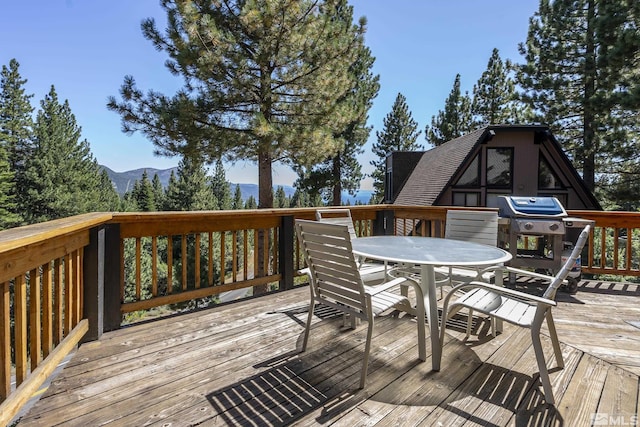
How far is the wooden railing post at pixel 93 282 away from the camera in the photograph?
2453mm

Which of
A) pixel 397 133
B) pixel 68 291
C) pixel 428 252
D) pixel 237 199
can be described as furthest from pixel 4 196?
pixel 237 199

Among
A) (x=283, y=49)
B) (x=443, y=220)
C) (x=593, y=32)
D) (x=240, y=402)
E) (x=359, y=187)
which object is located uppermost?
(x=593, y=32)

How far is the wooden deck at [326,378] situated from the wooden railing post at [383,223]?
220cm

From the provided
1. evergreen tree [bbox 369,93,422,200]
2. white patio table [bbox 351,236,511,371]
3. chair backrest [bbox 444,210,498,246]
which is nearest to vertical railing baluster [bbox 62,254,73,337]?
white patio table [bbox 351,236,511,371]

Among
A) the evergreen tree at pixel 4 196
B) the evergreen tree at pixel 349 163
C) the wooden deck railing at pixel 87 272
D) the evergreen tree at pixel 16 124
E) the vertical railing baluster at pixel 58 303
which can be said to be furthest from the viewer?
the evergreen tree at pixel 16 124

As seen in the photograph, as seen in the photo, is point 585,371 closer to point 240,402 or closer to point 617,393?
point 617,393

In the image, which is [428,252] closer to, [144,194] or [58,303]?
[58,303]

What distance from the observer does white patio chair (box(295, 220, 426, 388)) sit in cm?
192

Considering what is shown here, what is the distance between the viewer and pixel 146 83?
24.2ft

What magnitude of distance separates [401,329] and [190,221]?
7.08ft

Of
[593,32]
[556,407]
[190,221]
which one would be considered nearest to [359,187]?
[593,32]

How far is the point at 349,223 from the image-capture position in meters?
3.67

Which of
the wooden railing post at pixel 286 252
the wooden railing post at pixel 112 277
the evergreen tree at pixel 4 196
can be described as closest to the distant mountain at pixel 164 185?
the wooden railing post at pixel 286 252

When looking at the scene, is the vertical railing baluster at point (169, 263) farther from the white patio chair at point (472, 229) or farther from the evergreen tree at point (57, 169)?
the evergreen tree at point (57, 169)
